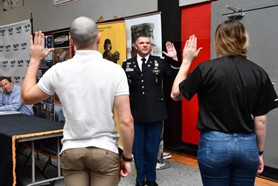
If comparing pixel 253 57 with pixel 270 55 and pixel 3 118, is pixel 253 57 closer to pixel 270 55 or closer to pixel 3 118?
pixel 270 55

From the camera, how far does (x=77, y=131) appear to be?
1405mm

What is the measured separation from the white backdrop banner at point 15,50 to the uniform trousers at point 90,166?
530 cm

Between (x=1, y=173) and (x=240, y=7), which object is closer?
(x=1, y=173)

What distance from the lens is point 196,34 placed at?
4.05 m

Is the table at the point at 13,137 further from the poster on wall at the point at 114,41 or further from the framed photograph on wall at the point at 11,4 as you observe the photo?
the framed photograph on wall at the point at 11,4

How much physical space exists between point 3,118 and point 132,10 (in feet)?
8.12

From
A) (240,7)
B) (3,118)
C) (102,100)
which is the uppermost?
(240,7)

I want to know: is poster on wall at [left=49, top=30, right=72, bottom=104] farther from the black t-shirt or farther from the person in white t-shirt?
the black t-shirt

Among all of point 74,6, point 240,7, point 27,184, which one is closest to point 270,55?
point 240,7

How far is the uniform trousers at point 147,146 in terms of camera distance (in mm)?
2943

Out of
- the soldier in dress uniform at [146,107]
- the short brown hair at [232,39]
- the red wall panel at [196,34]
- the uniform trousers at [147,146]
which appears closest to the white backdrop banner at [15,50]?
the red wall panel at [196,34]

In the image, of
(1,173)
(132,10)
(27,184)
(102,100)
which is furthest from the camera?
(132,10)

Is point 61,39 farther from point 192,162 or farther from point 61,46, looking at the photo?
point 192,162

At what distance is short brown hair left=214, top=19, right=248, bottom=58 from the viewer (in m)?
1.46
